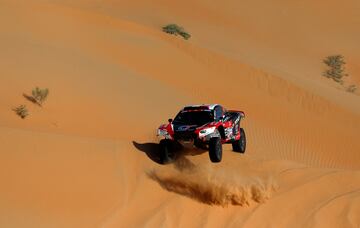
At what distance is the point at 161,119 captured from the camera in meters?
19.2

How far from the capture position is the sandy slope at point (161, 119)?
35.5 ft

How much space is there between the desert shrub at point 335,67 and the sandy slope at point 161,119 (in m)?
0.77

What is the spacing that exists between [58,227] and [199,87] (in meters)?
14.2

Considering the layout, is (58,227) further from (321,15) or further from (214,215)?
(321,15)

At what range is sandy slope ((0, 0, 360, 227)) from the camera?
426 inches

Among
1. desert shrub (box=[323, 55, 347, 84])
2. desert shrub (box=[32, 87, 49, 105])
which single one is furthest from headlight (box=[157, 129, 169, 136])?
desert shrub (box=[323, 55, 347, 84])

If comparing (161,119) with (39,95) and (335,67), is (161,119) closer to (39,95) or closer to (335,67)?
(39,95)

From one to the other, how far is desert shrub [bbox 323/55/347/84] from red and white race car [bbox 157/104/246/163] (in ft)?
68.7

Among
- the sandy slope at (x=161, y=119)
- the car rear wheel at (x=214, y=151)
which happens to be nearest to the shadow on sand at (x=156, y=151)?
the sandy slope at (x=161, y=119)

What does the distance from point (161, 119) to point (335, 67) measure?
19.4 metres

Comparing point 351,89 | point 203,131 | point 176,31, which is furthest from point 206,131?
point 351,89

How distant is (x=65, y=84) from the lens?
1944 centimetres

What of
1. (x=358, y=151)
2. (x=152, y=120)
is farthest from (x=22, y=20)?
(x=358, y=151)

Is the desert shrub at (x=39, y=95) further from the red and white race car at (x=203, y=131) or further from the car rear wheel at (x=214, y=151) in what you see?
the car rear wheel at (x=214, y=151)
